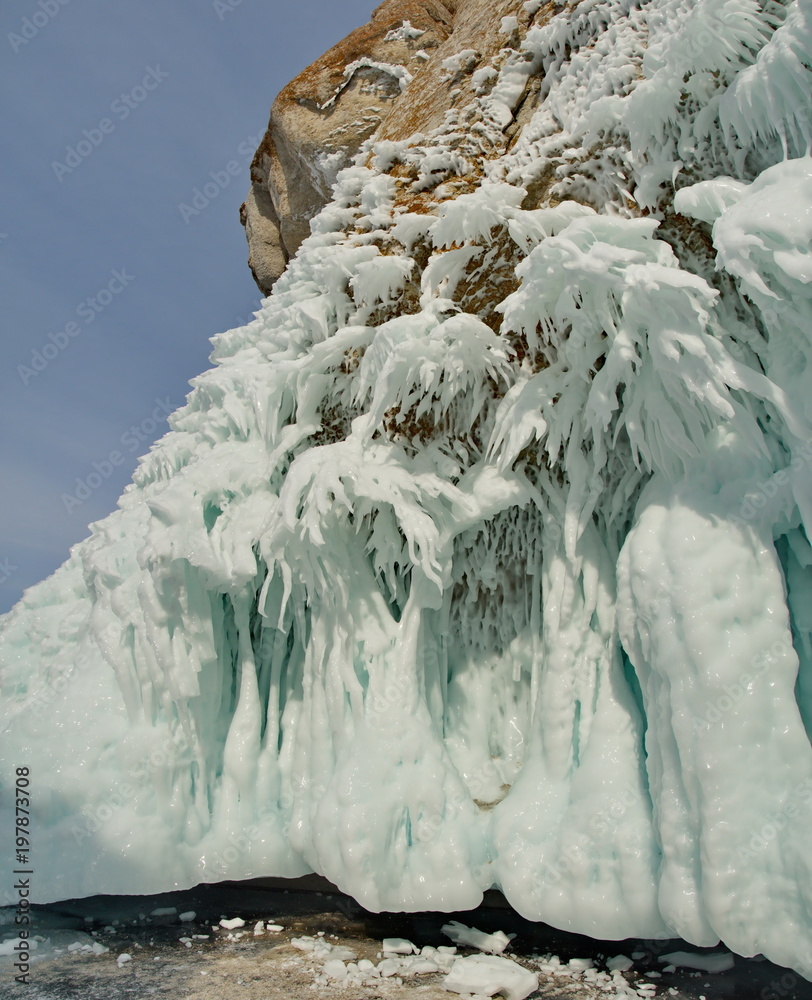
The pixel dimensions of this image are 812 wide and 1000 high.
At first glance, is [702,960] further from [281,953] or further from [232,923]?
[232,923]

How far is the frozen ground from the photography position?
3.60 meters

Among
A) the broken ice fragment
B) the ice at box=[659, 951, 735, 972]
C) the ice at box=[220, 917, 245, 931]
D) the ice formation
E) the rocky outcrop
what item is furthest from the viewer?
the rocky outcrop

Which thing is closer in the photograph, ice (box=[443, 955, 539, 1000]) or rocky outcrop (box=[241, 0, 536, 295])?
ice (box=[443, 955, 539, 1000])

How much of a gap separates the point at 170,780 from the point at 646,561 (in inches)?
150

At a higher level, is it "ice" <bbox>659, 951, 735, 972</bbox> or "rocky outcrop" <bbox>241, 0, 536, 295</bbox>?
"rocky outcrop" <bbox>241, 0, 536, 295</bbox>

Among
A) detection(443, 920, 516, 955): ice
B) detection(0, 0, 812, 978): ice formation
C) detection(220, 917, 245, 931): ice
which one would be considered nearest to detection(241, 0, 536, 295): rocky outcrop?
detection(0, 0, 812, 978): ice formation

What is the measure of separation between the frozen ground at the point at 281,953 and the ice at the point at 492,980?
63mm

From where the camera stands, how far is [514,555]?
5168mm

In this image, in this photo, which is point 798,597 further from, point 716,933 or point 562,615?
point 716,933

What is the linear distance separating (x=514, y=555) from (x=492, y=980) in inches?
109

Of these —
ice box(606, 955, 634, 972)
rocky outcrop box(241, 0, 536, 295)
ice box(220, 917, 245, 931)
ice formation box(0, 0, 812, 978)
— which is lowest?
ice box(606, 955, 634, 972)

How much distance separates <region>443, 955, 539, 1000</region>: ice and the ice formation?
35 cm

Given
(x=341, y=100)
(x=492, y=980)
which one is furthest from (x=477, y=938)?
(x=341, y=100)

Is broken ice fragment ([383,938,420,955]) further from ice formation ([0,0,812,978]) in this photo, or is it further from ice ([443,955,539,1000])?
ice ([443,955,539,1000])
